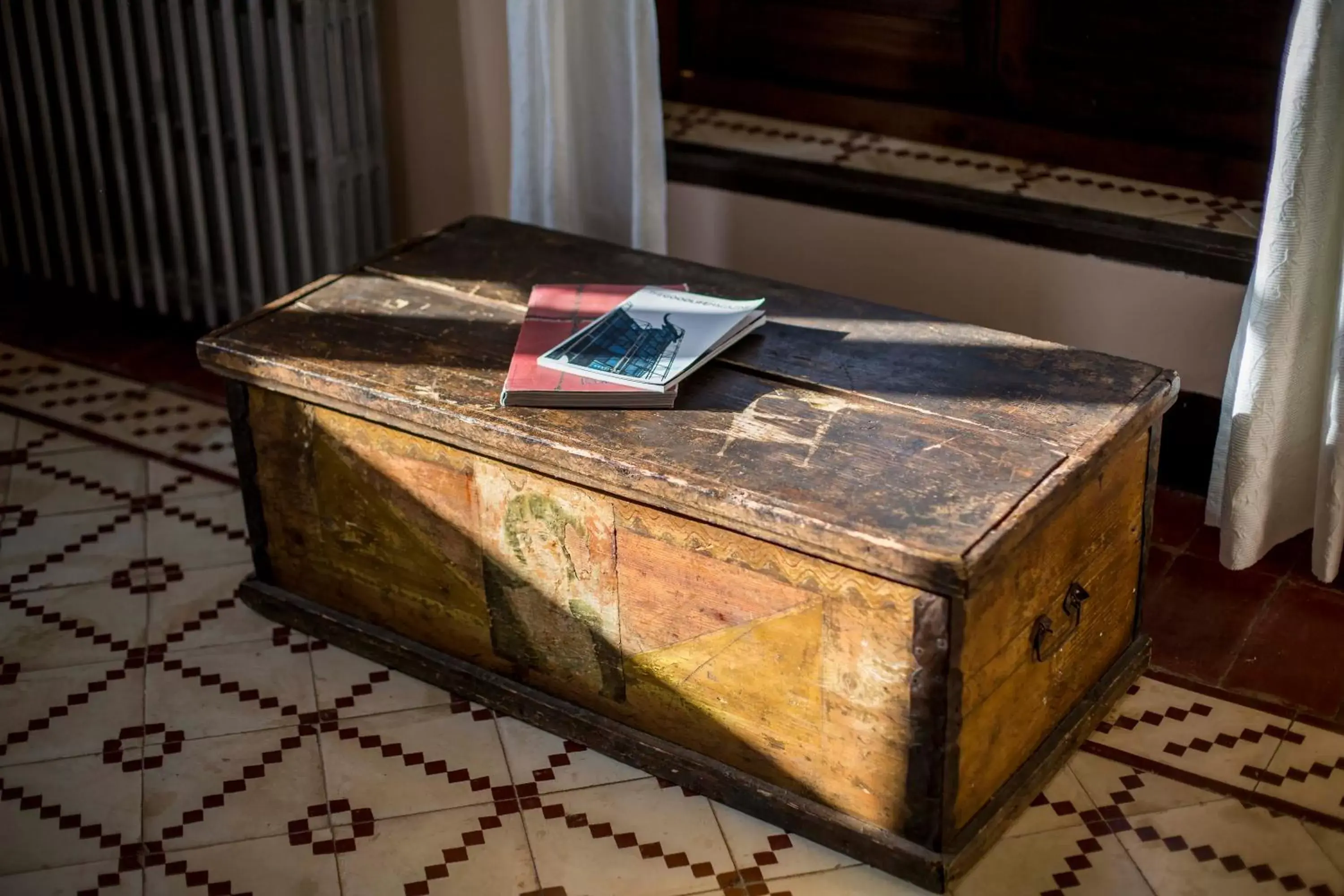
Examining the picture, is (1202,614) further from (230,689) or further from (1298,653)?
(230,689)

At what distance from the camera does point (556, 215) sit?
10.5ft

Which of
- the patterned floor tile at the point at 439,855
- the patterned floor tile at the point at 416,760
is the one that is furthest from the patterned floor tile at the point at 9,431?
the patterned floor tile at the point at 439,855

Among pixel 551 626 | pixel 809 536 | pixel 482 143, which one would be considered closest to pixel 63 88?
pixel 482 143

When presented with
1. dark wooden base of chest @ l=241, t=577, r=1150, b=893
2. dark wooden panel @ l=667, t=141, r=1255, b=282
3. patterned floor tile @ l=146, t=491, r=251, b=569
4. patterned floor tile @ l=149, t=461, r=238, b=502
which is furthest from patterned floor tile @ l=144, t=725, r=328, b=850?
dark wooden panel @ l=667, t=141, r=1255, b=282

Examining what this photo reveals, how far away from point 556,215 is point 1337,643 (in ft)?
5.66

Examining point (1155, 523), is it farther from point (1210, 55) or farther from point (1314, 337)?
point (1210, 55)

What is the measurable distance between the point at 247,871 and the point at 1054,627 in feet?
3.90

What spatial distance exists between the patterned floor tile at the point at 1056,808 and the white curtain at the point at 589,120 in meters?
1.43

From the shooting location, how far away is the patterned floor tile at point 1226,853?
2.06 meters

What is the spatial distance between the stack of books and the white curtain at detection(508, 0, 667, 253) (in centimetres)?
64

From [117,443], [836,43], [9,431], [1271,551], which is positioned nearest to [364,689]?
[117,443]

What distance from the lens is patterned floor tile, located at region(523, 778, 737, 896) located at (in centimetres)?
210

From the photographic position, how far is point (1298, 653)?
2.54 m

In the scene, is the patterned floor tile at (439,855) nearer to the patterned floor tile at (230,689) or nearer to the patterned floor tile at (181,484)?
the patterned floor tile at (230,689)
